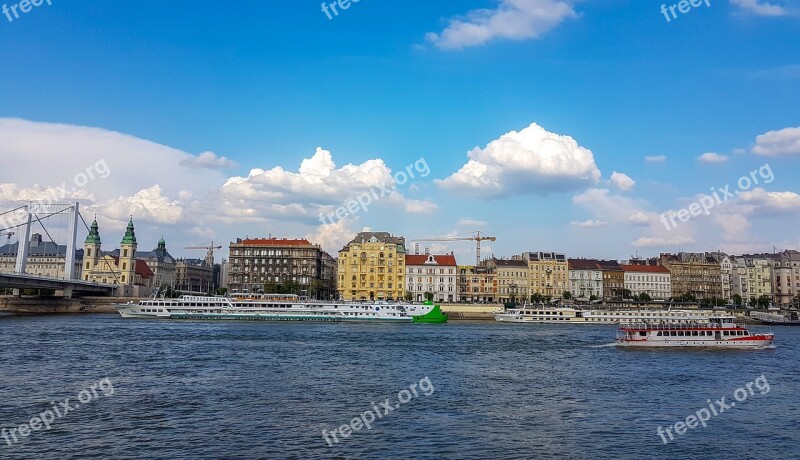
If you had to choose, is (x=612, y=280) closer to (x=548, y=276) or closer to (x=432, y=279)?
→ (x=548, y=276)

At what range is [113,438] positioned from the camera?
23344 mm

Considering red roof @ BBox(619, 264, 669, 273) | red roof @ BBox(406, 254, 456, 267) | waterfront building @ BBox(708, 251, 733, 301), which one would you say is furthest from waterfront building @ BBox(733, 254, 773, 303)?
red roof @ BBox(406, 254, 456, 267)

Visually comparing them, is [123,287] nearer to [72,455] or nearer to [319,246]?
[319,246]

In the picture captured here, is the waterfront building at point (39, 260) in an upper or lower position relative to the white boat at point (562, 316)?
upper

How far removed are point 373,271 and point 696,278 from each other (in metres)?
78.5

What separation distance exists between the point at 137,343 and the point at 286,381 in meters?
25.5

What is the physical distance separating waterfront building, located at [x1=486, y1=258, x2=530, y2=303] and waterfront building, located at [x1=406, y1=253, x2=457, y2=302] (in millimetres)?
10963

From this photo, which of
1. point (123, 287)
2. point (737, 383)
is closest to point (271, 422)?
point (737, 383)

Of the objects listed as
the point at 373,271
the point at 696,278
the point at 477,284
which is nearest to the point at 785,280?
the point at 696,278

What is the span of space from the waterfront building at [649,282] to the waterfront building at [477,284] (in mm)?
33966

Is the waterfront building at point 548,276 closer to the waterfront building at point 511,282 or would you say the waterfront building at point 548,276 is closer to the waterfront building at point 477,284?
the waterfront building at point 511,282

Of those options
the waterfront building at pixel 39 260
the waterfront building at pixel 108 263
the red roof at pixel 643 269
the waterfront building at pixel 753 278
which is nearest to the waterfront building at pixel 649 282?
the red roof at pixel 643 269

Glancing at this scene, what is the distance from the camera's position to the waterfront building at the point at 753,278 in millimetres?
166250

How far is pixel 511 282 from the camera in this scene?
149 meters
